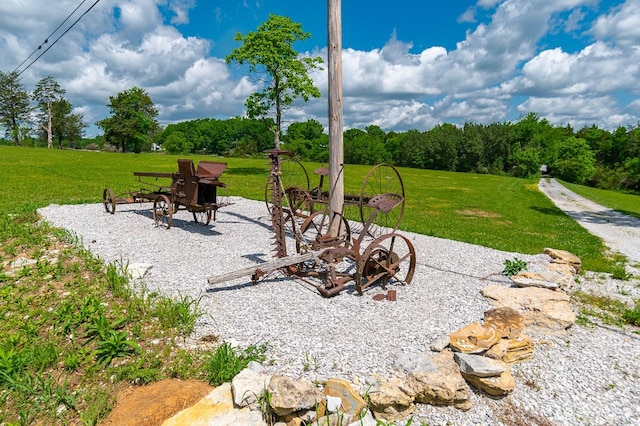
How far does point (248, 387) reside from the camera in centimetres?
324

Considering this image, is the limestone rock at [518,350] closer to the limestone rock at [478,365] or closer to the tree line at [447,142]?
the limestone rock at [478,365]

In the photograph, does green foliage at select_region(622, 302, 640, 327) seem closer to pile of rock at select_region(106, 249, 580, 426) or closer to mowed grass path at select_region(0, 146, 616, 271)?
pile of rock at select_region(106, 249, 580, 426)

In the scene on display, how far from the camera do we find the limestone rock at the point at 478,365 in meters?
3.62

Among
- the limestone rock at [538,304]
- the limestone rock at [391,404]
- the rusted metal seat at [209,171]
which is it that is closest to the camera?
the limestone rock at [391,404]

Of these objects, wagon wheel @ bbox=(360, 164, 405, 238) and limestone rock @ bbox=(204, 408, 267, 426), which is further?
wagon wheel @ bbox=(360, 164, 405, 238)

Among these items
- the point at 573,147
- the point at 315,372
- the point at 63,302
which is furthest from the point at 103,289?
the point at 573,147

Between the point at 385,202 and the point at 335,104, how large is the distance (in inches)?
112

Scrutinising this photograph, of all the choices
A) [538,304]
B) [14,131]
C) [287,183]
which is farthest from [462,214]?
[14,131]

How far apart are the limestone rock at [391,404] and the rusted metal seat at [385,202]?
3.31 m

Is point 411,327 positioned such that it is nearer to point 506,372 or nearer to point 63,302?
point 506,372

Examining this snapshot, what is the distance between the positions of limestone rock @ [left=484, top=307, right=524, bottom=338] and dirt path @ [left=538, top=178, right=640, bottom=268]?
5.85 metres

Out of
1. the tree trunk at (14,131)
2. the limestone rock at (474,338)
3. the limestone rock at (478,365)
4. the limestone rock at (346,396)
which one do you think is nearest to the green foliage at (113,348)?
the limestone rock at (346,396)

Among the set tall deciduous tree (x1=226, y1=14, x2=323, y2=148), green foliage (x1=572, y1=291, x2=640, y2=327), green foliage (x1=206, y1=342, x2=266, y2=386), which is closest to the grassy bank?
green foliage (x1=206, y1=342, x2=266, y2=386)

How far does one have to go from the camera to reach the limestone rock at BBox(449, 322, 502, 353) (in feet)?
13.4
